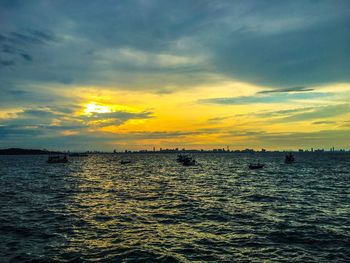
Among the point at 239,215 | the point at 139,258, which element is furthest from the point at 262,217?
the point at 139,258

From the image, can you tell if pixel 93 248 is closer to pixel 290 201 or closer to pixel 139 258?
pixel 139 258

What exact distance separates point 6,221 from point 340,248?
2575 cm

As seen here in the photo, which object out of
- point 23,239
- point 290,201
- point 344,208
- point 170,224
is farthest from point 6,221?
point 344,208

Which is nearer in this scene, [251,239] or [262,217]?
[251,239]

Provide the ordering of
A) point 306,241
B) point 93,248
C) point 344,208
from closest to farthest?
point 93,248
point 306,241
point 344,208

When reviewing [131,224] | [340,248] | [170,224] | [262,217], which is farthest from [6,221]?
[340,248]

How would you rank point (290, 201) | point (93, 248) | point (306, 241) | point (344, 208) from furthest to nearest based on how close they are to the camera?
point (290, 201), point (344, 208), point (306, 241), point (93, 248)

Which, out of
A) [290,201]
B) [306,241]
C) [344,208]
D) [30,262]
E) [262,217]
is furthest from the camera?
[290,201]

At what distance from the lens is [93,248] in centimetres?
1947

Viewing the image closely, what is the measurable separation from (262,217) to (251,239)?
299 inches

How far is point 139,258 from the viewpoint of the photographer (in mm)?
17688

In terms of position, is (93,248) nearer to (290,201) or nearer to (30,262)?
(30,262)

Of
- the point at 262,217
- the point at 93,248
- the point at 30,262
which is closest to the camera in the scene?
the point at 30,262

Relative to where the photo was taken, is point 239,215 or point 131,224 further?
point 239,215
